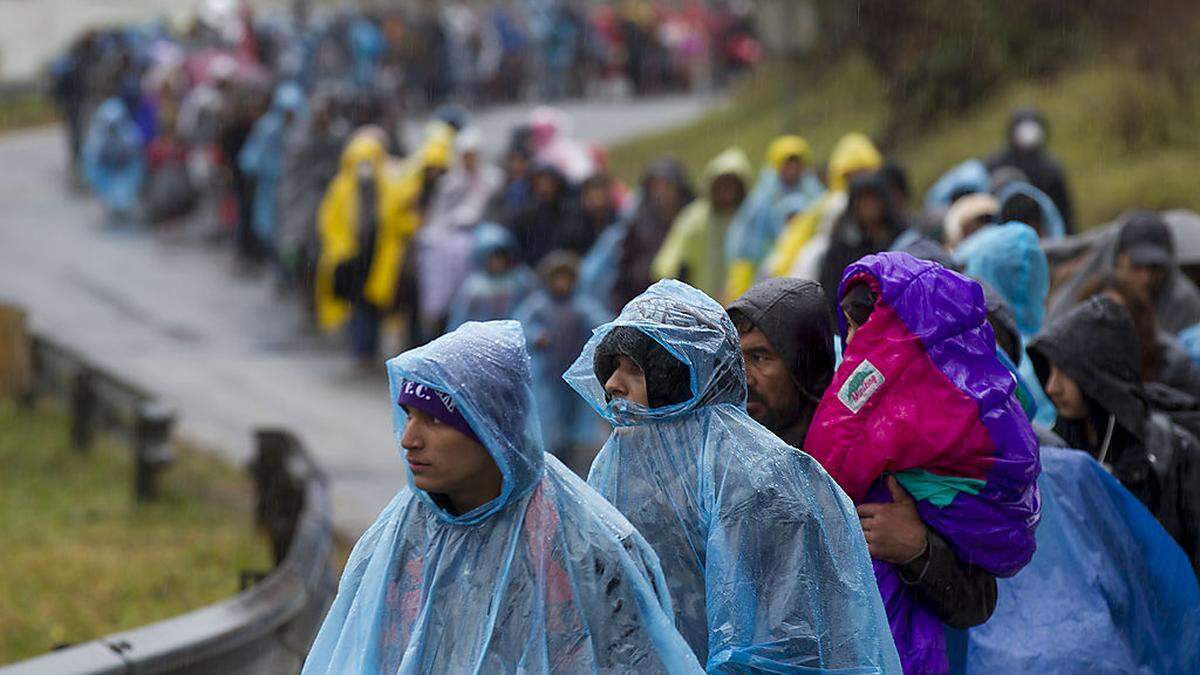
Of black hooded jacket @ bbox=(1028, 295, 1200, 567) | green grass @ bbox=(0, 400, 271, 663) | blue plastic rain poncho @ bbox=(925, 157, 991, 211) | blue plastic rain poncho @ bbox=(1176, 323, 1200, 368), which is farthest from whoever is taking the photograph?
blue plastic rain poncho @ bbox=(925, 157, 991, 211)

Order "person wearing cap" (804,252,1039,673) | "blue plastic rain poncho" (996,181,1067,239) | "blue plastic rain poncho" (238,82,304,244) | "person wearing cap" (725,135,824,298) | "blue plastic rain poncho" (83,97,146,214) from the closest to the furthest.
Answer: "person wearing cap" (804,252,1039,673) → "blue plastic rain poncho" (996,181,1067,239) → "person wearing cap" (725,135,824,298) → "blue plastic rain poncho" (238,82,304,244) → "blue plastic rain poncho" (83,97,146,214)

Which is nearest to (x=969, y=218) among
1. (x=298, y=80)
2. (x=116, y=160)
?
(x=116, y=160)

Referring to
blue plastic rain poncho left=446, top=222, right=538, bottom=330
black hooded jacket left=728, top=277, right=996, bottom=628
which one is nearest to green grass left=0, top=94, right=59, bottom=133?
blue plastic rain poncho left=446, top=222, right=538, bottom=330

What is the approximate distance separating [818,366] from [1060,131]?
46.0 ft

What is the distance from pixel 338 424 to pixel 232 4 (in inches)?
939

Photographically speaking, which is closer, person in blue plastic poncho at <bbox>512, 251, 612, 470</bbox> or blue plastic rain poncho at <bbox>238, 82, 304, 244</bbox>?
person in blue plastic poncho at <bbox>512, 251, 612, 470</bbox>

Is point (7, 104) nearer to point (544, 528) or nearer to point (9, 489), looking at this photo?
point (9, 489)

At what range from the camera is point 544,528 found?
4.14 m

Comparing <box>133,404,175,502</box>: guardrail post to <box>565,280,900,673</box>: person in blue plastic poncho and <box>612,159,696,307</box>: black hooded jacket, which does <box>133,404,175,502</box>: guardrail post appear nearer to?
<box>612,159,696,307</box>: black hooded jacket

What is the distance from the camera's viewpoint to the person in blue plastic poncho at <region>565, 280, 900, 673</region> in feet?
14.4

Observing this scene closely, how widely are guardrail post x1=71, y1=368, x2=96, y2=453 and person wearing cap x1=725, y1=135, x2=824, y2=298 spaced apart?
14.5 feet

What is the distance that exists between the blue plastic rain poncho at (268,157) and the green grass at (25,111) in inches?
595

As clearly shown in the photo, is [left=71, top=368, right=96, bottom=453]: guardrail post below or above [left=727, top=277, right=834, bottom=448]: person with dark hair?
below

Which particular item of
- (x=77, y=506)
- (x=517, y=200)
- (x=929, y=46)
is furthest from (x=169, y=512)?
(x=929, y=46)
